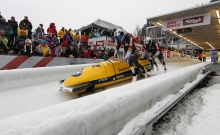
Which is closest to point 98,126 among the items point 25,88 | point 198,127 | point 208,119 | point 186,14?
point 198,127

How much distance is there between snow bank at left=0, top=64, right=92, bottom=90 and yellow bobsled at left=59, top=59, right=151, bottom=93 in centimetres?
86

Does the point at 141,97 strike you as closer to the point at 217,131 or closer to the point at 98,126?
the point at 98,126

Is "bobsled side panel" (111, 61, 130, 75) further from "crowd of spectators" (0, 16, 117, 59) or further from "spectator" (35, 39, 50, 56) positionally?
"spectator" (35, 39, 50, 56)

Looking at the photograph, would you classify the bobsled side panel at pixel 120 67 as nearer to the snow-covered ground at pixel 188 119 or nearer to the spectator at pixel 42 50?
the snow-covered ground at pixel 188 119

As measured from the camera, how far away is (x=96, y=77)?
10.3 ft

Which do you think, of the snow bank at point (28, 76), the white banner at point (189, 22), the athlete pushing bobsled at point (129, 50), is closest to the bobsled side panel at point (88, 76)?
the athlete pushing bobsled at point (129, 50)

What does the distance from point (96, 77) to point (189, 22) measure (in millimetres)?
8286

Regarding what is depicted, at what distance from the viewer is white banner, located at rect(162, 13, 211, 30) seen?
8562mm

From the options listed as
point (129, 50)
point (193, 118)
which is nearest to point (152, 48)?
point (129, 50)

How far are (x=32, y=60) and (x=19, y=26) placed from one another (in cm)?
316

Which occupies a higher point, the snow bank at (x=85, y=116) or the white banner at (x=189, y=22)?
the white banner at (x=189, y=22)

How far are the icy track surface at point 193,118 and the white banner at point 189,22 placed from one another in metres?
6.95

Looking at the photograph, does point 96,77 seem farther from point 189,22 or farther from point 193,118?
point 189,22

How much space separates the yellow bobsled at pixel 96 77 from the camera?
9.32ft
